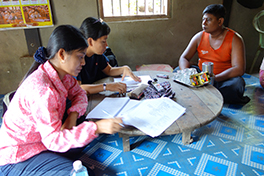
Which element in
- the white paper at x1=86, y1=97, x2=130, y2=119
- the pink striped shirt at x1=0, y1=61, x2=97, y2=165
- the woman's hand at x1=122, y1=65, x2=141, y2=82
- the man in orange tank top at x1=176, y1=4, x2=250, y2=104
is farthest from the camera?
the man in orange tank top at x1=176, y1=4, x2=250, y2=104

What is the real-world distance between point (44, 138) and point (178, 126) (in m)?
0.75

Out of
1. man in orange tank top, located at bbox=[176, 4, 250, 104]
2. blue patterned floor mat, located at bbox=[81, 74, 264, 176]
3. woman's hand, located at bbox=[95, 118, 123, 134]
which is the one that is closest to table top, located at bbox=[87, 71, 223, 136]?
woman's hand, located at bbox=[95, 118, 123, 134]

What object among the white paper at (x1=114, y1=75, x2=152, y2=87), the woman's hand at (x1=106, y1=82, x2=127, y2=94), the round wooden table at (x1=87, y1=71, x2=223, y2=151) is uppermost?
the woman's hand at (x1=106, y1=82, x2=127, y2=94)

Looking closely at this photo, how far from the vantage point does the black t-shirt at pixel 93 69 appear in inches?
74.7

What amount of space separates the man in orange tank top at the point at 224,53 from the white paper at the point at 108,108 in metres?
1.47

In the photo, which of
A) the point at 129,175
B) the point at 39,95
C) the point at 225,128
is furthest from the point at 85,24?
the point at 225,128

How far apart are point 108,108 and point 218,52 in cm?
186

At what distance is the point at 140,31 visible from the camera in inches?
126

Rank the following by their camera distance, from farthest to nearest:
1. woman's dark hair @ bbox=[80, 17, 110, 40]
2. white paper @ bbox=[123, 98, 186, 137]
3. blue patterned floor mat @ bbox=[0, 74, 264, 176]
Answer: woman's dark hair @ bbox=[80, 17, 110, 40] → blue patterned floor mat @ bbox=[0, 74, 264, 176] → white paper @ bbox=[123, 98, 186, 137]

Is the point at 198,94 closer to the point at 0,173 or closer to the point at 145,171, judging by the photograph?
the point at 145,171

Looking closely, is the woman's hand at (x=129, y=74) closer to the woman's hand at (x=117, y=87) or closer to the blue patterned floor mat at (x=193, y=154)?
the woman's hand at (x=117, y=87)

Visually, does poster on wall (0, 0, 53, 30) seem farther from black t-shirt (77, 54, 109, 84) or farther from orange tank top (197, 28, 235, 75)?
orange tank top (197, 28, 235, 75)

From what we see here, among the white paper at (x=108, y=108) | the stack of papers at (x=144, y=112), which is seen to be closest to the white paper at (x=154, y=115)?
the stack of papers at (x=144, y=112)

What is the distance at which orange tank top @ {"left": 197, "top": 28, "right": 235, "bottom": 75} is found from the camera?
2.32m
